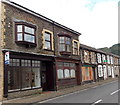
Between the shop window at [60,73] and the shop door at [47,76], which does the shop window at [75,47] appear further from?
the shop door at [47,76]

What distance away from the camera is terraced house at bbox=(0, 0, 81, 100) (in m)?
12.4

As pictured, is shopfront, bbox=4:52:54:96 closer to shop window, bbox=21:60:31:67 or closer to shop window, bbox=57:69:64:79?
shop window, bbox=21:60:31:67

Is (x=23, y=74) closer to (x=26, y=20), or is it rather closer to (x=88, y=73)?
(x=26, y=20)

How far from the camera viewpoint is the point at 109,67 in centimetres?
3803

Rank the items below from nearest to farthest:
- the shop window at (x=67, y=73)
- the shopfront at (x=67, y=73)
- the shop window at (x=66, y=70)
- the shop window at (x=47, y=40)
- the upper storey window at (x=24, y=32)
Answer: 1. the upper storey window at (x=24, y=32)
2. the shop window at (x=47, y=40)
3. the shopfront at (x=67, y=73)
4. the shop window at (x=66, y=70)
5. the shop window at (x=67, y=73)

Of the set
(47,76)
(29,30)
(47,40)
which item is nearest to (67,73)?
(47,76)

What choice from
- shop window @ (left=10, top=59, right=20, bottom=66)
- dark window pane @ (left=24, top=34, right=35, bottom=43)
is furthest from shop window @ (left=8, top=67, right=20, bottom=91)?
dark window pane @ (left=24, top=34, right=35, bottom=43)

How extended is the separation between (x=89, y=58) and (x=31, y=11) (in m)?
15.3

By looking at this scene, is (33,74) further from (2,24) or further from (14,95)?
(2,24)

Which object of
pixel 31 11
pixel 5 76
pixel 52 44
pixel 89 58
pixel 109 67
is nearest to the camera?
pixel 5 76

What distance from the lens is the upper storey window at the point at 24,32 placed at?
43.9ft

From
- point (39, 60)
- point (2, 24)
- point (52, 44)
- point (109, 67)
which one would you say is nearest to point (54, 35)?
point (52, 44)

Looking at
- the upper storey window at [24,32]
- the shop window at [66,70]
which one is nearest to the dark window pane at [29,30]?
the upper storey window at [24,32]

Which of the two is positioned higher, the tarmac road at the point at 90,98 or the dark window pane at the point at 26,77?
the dark window pane at the point at 26,77
